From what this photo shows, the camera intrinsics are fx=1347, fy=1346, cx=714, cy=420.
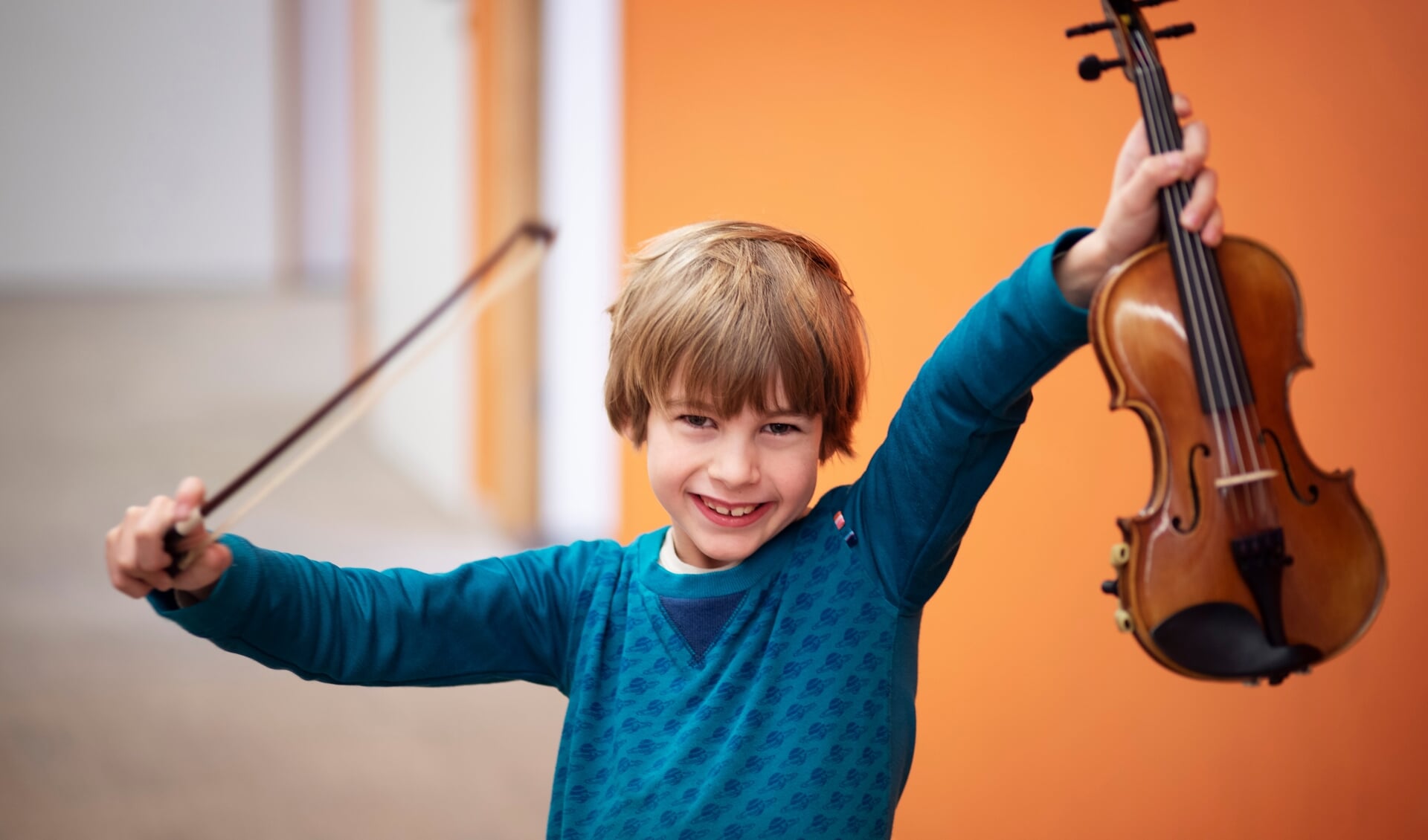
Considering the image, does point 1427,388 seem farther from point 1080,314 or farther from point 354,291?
point 354,291

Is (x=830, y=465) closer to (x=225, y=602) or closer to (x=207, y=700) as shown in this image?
(x=225, y=602)

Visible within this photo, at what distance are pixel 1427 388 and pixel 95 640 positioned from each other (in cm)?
265

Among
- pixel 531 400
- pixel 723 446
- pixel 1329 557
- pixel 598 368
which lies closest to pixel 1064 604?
pixel 723 446

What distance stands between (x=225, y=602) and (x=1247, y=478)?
2.21ft

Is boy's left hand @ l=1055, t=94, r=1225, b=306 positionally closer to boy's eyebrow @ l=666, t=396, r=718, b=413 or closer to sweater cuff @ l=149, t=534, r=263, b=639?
boy's eyebrow @ l=666, t=396, r=718, b=413

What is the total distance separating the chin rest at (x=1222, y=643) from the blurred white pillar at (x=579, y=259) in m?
2.15

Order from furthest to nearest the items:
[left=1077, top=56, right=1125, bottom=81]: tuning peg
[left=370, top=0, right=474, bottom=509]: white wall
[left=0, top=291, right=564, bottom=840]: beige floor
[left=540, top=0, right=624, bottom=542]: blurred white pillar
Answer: [left=370, top=0, right=474, bottom=509]: white wall
[left=540, top=0, right=624, bottom=542]: blurred white pillar
[left=0, top=291, right=564, bottom=840]: beige floor
[left=1077, top=56, right=1125, bottom=81]: tuning peg

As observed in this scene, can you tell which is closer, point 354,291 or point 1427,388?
point 1427,388

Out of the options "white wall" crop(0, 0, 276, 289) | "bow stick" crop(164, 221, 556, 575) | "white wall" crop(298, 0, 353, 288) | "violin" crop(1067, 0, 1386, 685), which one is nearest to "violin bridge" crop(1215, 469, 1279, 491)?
"violin" crop(1067, 0, 1386, 685)

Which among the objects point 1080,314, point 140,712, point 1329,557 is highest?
point 1080,314

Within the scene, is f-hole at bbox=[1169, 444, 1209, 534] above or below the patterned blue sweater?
above

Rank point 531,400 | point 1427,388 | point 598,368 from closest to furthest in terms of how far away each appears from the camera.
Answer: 1. point 1427,388
2. point 598,368
3. point 531,400

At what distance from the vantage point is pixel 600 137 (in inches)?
119

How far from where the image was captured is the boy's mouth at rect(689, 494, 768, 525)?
1005 mm
